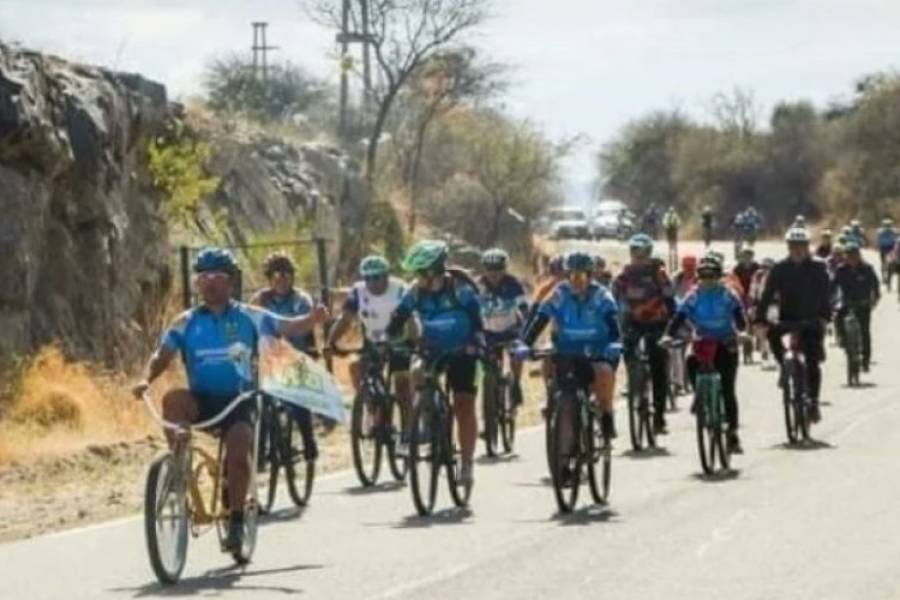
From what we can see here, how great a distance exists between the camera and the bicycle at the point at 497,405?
25.3 meters

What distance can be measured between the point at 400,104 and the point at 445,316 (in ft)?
188

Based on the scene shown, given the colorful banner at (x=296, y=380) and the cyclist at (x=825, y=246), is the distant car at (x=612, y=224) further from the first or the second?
the colorful banner at (x=296, y=380)

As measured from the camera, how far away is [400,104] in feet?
252

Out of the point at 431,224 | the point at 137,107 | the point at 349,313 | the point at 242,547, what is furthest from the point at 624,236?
the point at 242,547

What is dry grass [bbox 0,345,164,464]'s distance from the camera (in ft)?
89.3

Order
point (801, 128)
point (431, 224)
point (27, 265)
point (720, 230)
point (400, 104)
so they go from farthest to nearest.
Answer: point (801, 128) < point (720, 230) < point (400, 104) < point (431, 224) < point (27, 265)

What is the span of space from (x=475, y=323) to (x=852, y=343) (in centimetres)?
1660

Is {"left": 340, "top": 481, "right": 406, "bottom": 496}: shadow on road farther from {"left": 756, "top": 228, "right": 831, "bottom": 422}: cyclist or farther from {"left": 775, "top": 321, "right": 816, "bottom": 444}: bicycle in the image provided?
{"left": 756, "top": 228, "right": 831, "bottom": 422}: cyclist

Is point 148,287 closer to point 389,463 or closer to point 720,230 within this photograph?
point 389,463

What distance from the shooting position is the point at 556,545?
675 inches

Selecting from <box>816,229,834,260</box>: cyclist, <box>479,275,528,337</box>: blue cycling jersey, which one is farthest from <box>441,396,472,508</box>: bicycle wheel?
<box>816,229,834,260</box>: cyclist

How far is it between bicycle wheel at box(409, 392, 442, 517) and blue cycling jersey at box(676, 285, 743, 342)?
456 cm

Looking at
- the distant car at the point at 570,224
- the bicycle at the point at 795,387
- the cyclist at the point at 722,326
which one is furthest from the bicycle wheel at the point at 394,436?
the distant car at the point at 570,224

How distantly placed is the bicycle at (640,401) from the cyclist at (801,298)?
1.21 meters
